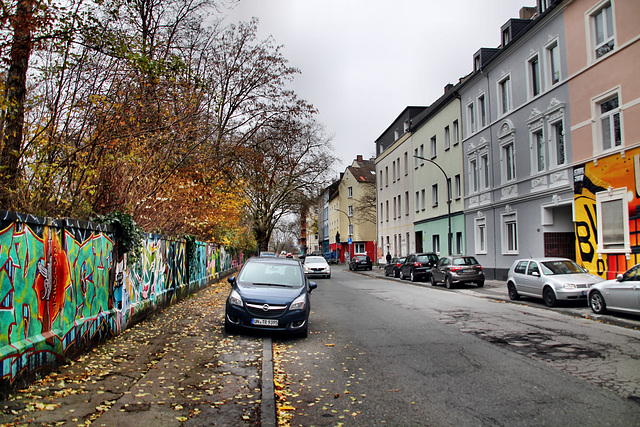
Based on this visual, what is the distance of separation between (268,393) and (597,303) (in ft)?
32.1

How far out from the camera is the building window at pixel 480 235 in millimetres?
27531

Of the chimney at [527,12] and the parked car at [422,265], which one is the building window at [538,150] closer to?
the parked car at [422,265]

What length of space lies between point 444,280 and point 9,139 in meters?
18.8

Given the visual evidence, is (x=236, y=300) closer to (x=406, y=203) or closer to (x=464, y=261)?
(x=464, y=261)

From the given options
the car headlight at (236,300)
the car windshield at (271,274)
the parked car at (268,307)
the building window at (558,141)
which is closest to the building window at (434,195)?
the building window at (558,141)

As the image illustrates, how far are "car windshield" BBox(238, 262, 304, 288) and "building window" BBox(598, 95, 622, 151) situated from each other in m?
12.6

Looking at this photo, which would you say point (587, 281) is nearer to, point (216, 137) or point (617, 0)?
point (617, 0)

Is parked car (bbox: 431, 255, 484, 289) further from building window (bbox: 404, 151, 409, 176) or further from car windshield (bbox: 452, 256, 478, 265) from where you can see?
building window (bbox: 404, 151, 409, 176)

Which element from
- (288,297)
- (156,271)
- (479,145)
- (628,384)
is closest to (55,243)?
(288,297)

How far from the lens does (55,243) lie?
6.46 meters

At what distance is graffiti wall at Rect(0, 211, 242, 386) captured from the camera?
5241 millimetres

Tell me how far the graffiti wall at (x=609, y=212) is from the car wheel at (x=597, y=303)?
185 inches

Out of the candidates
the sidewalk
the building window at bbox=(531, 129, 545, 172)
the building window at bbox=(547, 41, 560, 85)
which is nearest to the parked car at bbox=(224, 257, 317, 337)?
the sidewalk

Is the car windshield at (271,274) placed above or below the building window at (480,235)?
below
